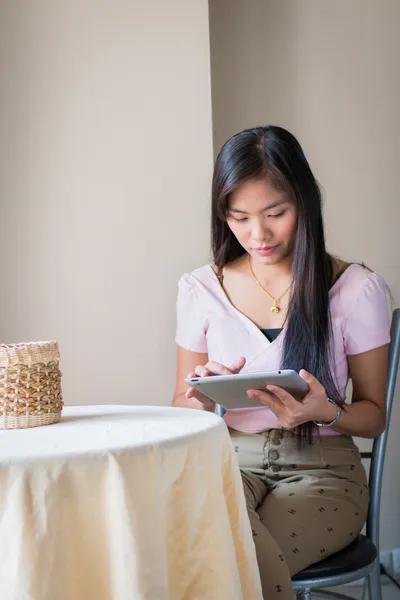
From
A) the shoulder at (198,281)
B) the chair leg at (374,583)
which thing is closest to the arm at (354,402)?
the chair leg at (374,583)

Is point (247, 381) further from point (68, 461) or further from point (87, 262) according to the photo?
point (87, 262)

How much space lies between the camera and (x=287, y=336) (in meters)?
1.86

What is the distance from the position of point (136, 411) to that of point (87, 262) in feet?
3.23

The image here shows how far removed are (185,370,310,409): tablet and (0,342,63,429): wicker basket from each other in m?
0.27

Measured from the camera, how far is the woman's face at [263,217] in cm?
188

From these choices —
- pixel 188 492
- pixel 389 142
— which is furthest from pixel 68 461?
pixel 389 142

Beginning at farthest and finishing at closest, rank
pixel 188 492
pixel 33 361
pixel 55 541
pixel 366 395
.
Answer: pixel 366 395
pixel 33 361
pixel 188 492
pixel 55 541

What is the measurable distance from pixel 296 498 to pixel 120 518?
63cm

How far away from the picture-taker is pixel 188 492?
1202 millimetres

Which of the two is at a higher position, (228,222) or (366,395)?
(228,222)

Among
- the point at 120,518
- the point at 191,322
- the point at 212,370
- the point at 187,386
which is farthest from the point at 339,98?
the point at 120,518

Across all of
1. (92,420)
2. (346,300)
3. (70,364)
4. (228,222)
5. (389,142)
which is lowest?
(70,364)

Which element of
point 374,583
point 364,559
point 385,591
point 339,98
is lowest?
point 385,591

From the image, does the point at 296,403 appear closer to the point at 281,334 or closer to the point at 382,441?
the point at 281,334
